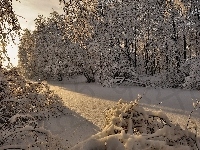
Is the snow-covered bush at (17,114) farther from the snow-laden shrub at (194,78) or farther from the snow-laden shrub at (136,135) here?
the snow-laden shrub at (194,78)

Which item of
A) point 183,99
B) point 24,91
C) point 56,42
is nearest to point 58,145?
point 24,91

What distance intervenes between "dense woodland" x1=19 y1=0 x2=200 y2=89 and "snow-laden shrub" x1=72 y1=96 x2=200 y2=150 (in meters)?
19.0

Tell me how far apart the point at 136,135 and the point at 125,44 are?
3570 centimetres

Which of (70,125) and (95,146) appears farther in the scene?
(70,125)

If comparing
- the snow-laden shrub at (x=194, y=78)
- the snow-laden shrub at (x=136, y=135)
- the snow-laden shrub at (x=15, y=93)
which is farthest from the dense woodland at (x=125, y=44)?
the snow-laden shrub at (x=136, y=135)

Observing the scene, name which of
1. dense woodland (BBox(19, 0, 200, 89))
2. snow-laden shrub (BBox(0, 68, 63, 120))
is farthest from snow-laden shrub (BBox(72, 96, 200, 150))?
dense woodland (BBox(19, 0, 200, 89))

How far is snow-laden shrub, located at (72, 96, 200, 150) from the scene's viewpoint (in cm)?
279

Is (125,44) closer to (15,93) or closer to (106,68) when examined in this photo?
(106,68)

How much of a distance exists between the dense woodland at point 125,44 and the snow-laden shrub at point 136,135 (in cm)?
1901

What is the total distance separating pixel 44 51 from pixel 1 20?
43.9 metres

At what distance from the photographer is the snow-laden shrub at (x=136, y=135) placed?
110 inches

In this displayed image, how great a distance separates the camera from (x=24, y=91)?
237 inches

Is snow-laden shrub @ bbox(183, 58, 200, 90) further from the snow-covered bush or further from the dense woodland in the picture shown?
the snow-covered bush

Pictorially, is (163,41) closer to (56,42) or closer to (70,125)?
(56,42)
